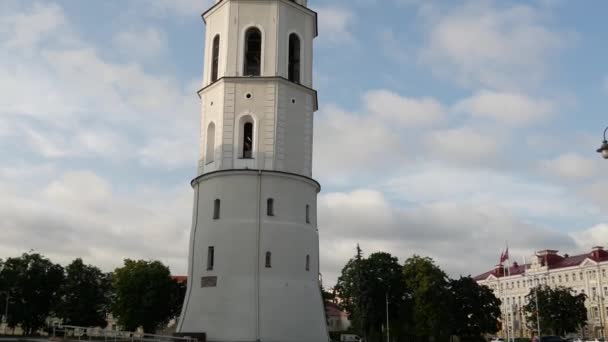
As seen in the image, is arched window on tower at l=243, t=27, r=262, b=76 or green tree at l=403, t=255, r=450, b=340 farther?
green tree at l=403, t=255, r=450, b=340

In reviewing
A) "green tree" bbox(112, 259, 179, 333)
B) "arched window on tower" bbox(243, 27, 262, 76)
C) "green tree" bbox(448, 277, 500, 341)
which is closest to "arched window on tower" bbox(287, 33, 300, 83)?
"arched window on tower" bbox(243, 27, 262, 76)

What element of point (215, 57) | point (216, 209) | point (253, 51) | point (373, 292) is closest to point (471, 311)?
point (373, 292)

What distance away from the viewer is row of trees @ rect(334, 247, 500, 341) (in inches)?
2440

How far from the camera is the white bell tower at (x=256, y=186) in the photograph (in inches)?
1162

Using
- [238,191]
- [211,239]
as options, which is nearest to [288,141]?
[238,191]

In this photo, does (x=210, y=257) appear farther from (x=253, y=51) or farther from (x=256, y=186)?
(x=253, y=51)

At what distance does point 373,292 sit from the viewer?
221ft

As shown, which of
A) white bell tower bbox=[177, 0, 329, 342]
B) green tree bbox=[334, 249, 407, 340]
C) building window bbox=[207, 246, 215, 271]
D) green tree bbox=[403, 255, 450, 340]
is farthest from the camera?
green tree bbox=[334, 249, 407, 340]

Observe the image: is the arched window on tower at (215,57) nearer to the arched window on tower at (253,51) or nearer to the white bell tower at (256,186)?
the white bell tower at (256,186)

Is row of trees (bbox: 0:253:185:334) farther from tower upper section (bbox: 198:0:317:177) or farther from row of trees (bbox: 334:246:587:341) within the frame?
tower upper section (bbox: 198:0:317:177)

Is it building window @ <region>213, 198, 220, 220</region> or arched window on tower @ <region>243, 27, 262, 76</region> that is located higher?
arched window on tower @ <region>243, 27, 262, 76</region>

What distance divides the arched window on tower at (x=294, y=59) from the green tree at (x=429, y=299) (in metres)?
34.1

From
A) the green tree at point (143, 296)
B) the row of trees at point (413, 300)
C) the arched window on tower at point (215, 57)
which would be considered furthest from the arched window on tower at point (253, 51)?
the row of trees at point (413, 300)

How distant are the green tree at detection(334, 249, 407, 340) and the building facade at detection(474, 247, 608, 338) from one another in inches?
943
